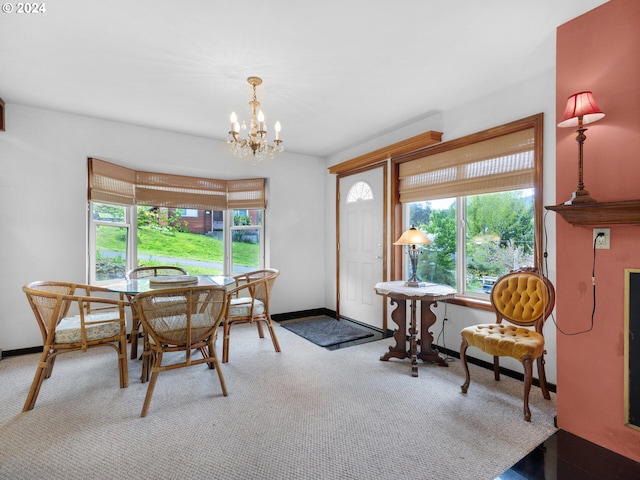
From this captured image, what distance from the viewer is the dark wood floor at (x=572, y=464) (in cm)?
166

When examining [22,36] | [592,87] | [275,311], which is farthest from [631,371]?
[22,36]

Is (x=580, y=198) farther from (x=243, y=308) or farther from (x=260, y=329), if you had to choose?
(x=260, y=329)

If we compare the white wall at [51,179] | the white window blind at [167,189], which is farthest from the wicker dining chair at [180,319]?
the white window blind at [167,189]

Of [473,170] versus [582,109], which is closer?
[582,109]

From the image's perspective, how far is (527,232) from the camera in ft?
9.32

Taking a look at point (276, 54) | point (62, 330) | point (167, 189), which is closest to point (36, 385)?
point (62, 330)

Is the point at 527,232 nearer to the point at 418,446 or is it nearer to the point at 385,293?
the point at 385,293

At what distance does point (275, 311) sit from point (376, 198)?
225 centimetres

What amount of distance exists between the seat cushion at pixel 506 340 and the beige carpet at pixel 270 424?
0.41 meters

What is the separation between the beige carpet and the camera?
68.1 inches

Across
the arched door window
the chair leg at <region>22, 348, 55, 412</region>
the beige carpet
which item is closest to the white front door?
the arched door window

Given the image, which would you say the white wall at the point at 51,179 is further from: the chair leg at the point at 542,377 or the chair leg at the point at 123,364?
the chair leg at the point at 542,377

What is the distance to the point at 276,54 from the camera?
236 cm

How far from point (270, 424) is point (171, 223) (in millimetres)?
3280
